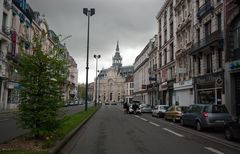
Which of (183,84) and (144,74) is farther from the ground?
(144,74)

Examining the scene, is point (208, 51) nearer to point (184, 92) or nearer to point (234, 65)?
point (234, 65)

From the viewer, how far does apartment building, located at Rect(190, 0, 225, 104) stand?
28.2 metres

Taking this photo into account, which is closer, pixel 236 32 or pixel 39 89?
pixel 39 89

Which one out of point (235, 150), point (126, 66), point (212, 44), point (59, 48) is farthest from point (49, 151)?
point (126, 66)

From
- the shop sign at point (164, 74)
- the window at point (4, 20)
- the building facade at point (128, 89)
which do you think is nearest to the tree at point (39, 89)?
the window at point (4, 20)

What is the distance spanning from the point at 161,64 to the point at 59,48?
45.7 meters

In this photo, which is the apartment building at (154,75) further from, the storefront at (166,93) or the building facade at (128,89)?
the building facade at (128,89)

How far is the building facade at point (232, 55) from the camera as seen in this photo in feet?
81.9

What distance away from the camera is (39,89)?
11.0 meters

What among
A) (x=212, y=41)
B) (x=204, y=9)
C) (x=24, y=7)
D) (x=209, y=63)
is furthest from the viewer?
(x=24, y=7)

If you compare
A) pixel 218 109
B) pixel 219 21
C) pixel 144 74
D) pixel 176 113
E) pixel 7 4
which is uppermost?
pixel 7 4

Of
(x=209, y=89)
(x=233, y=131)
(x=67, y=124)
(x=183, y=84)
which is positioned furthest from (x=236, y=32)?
(x=67, y=124)

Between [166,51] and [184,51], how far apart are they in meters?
12.8

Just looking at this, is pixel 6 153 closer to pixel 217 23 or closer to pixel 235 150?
pixel 235 150
